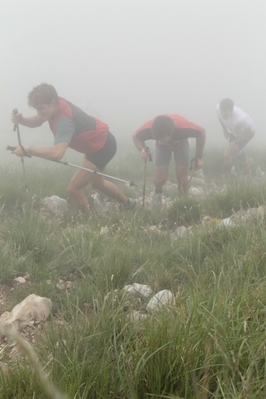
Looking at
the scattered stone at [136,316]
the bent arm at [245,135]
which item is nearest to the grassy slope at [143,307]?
the scattered stone at [136,316]

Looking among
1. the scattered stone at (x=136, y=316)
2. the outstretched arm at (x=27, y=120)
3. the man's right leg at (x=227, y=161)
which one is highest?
the outstretched arm at (x=27, y=120)

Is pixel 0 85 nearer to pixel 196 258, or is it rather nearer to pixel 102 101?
pixel 102 101

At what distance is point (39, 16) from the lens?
98.1 metres

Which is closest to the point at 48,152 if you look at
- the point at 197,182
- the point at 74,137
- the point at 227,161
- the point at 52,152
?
the point at 52,152

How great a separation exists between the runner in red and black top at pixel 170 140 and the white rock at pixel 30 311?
4512 millimetres

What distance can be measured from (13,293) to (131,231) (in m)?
2.16

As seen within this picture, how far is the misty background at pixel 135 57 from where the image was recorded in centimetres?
4459

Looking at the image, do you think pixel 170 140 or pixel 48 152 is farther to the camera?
pixel 170 140

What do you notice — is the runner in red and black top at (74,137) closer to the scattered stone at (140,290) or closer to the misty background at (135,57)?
the scattered stone at (140,290)

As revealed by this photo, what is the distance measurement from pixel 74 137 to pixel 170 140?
193 cm

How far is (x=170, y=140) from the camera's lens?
7.05 metres

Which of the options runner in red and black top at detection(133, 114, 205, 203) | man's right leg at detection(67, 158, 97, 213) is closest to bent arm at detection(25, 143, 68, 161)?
man's right leg at detection(67, 158, 97, 213)

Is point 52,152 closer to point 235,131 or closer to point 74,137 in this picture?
point 74,137

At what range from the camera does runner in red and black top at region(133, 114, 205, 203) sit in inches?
256
